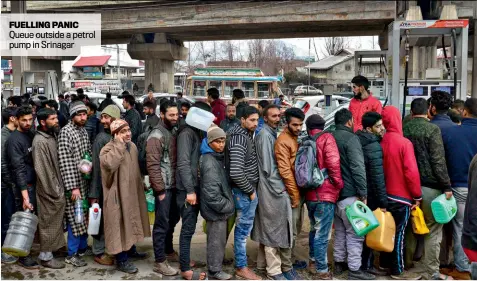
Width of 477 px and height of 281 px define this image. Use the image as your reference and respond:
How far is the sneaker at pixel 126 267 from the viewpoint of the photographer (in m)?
5.05

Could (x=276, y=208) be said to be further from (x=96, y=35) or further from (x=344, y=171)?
(x=96, y=35)

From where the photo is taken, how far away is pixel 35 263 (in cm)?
516

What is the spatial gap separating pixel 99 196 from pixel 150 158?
2.62ft

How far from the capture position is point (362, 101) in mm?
6438

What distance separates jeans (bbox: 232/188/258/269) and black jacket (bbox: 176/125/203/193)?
0.45 m

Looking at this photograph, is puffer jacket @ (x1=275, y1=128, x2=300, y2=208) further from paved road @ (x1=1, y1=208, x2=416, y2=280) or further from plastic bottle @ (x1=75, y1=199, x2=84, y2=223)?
plastic bottle @ (x1=75, y1=199, x2=84, y2=223)

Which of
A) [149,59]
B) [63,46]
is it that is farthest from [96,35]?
[149,59]

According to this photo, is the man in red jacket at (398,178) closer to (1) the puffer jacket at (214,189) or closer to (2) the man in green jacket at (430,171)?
(2) the man in green jacket at (430,171)

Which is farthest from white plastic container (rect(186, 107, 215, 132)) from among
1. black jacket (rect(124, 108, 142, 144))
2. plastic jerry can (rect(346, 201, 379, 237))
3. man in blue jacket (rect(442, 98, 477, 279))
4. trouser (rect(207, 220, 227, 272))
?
black jacket (rect(124, 108, 142, 144))

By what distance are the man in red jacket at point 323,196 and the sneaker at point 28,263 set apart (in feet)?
10.2

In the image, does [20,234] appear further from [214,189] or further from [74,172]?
[214,189]

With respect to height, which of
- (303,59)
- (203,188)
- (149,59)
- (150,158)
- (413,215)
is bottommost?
(413,215)

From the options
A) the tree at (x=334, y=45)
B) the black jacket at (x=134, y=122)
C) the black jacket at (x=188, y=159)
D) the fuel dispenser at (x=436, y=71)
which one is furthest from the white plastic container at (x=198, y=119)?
the tree at (x=334, y=45)

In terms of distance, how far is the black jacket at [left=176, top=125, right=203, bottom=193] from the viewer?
4.76m
